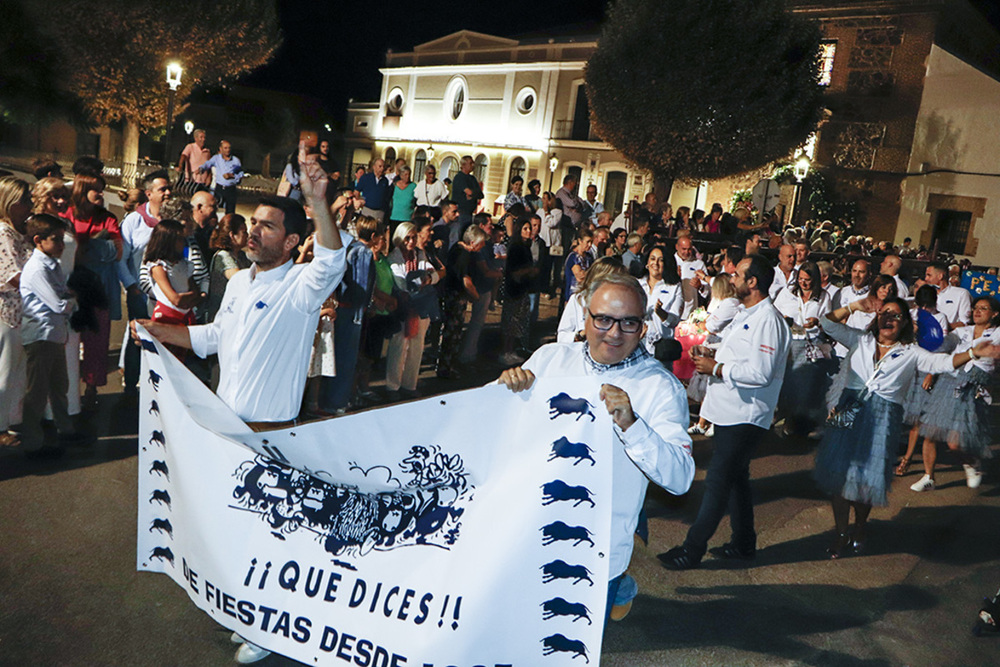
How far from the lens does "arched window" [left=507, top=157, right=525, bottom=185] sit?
1799 inches

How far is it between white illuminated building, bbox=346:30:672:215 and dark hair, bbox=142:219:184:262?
32.5 m

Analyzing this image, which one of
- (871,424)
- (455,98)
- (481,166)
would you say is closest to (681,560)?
(871,424)

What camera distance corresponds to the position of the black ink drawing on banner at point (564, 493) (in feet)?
9.46

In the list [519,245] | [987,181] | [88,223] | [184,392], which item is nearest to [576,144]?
[987,181]

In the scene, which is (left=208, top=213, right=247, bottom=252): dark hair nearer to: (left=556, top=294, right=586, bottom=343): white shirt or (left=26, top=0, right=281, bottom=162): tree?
(left=556, top=294, right=586, bottom=343): white shirt

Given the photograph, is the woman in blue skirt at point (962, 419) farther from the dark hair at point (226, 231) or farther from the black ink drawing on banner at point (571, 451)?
the dark hair at point (226, 231)

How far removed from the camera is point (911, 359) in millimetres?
6027

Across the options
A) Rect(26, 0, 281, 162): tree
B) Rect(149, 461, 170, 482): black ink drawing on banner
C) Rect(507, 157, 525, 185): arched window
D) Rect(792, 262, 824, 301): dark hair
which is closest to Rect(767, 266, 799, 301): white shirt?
Rect(792, 262, 824, 301): dark hair

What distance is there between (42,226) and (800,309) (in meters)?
7.73

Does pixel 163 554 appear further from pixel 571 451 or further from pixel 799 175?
pixel 799 175

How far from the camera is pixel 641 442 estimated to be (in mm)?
2734

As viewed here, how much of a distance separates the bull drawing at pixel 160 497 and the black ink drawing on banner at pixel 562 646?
1930 millimetres

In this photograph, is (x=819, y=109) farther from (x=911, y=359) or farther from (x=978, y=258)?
(x=911, y=359)

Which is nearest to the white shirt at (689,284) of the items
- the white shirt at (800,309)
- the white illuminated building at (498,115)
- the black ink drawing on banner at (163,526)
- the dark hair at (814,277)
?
the white shirt at (800,309)
